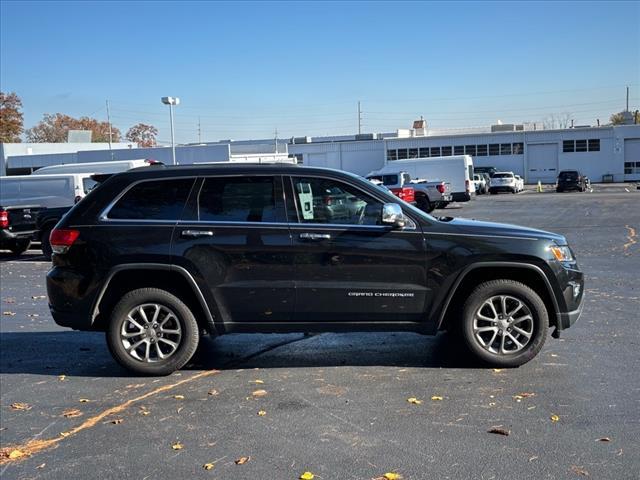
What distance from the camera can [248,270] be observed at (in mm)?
5945

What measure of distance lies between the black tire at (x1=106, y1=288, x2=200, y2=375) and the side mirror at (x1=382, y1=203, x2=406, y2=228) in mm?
1931

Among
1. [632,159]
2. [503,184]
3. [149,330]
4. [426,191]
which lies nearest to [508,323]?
[149,330]

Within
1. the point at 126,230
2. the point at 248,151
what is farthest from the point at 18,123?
the point at 126,230

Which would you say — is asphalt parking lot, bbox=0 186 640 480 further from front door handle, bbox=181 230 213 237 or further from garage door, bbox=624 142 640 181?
garage door, bbox=624 142 640 181

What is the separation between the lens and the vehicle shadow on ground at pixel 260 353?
6.39 metres

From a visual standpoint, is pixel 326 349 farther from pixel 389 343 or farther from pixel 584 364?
pixel 584 364

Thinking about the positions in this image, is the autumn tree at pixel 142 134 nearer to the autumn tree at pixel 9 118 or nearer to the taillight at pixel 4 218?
the autumn tree at pixel 9 118

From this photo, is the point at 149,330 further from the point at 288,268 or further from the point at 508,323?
the point at 508,323

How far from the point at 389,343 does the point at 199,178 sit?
2.60 metres

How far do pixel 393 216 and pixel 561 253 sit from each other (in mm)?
1556

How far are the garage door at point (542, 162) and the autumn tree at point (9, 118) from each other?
62264mm

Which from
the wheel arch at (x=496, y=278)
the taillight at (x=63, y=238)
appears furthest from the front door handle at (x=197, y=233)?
the wheel arch at (x=496, y=278)

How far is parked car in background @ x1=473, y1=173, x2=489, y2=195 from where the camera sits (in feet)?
155

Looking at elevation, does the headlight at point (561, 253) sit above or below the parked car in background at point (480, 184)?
below
